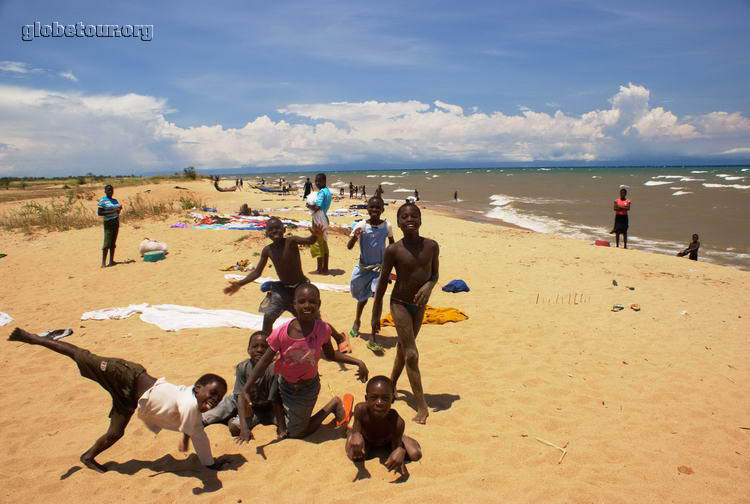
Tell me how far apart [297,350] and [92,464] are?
68.7 inches

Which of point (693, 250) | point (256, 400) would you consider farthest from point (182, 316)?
point (693, 250)

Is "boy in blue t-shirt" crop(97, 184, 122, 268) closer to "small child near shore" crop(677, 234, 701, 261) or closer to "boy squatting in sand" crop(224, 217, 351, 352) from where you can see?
"boy squatting in sand" crop(224, 217, 351, 352)

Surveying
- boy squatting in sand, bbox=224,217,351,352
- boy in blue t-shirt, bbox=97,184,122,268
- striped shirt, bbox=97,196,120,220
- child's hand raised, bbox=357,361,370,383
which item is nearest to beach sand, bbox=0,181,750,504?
child's hand raised, bbox=357,361,370,383

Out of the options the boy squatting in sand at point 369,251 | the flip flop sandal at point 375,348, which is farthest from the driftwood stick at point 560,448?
the boy squatting in sand at point 369,251

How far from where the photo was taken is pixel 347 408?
4.02 meters

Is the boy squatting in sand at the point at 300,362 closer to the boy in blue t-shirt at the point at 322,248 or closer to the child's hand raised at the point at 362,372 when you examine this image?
the child's hand raised at the point at 362,372

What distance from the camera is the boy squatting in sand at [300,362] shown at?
3.32 meters

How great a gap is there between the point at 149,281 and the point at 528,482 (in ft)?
27.7

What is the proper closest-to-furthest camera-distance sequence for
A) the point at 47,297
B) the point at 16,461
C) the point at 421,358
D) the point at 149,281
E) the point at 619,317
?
the point at 16,461 → the point at 421,358 → the point at 619,317 → the point at 47,297 → the point at 149,281

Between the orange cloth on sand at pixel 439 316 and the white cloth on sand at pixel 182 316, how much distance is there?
158 cm

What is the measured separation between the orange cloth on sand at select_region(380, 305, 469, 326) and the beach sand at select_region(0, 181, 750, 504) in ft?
0.52

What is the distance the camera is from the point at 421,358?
5441 millimetres

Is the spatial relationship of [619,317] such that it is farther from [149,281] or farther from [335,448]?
[149,281]

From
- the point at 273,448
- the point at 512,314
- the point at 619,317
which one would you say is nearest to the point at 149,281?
the point at 273,448
